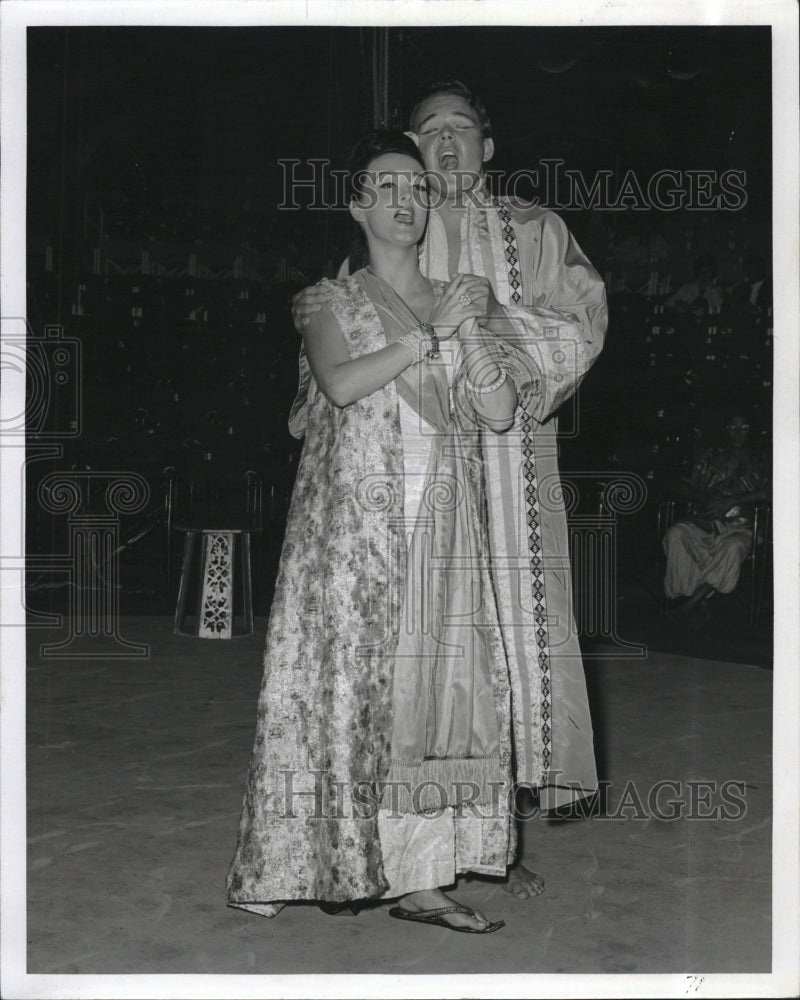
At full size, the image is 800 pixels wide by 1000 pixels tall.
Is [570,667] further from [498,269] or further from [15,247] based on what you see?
[15,247]

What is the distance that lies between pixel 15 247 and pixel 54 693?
3.04m

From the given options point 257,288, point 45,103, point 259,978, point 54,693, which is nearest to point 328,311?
point 45,103

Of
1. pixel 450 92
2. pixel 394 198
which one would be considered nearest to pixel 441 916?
pixel 394 198

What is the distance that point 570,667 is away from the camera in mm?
3176

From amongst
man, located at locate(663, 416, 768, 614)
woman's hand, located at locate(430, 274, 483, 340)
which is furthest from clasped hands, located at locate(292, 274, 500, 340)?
man, located at locate(663, 416, 768, 614)

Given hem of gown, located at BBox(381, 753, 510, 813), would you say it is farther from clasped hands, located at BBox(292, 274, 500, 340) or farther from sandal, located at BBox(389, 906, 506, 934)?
clasped hands, located at BBox(292, 274, 500, 340)

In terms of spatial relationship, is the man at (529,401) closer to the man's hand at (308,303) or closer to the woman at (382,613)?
the woman at (382,613)

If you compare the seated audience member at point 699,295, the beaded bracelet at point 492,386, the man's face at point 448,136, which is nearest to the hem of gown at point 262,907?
the beaded bracelet at point 492,386

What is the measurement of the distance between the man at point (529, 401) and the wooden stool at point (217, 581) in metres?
3.86

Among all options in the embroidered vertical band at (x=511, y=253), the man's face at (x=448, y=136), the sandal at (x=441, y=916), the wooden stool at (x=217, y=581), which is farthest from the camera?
the wooden stool at (x=217, y=581)

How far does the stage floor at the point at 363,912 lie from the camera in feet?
9.46

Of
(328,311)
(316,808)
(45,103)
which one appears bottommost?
(316,808)

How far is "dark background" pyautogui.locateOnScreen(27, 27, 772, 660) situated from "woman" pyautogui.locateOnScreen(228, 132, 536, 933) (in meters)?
3.14

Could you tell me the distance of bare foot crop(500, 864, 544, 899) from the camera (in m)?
3.27
